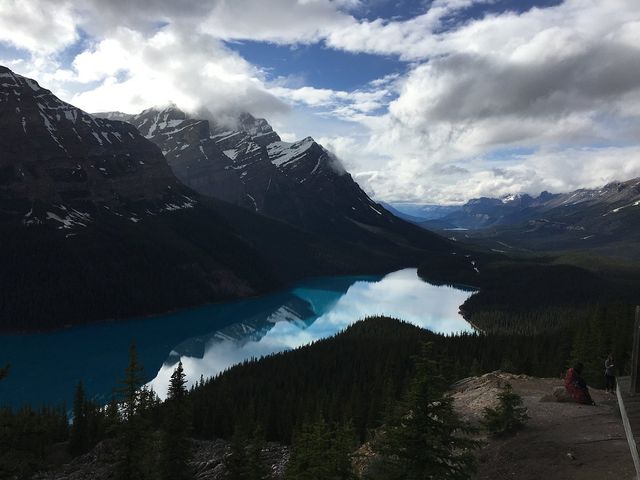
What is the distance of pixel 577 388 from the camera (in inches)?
1373

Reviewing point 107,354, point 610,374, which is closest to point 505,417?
point 610,374

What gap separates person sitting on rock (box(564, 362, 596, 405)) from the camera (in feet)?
113

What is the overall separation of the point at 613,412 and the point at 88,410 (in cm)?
7411

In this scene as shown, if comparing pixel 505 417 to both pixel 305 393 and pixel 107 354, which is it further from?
pixel 107 354

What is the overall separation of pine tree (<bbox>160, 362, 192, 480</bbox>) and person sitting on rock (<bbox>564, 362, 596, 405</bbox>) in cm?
2904

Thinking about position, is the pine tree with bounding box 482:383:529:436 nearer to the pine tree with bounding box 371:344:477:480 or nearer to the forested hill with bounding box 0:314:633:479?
the forested hill with bounding box 0:314:633:479

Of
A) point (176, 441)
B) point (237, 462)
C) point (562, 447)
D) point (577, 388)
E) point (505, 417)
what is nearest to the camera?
point (562, 447)

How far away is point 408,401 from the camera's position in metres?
19.8

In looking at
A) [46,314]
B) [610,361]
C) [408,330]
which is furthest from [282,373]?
[46,314]

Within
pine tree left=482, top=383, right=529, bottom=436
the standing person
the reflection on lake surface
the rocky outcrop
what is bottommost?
the rocky outcrop

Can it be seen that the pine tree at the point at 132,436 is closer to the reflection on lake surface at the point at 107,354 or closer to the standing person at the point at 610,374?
the standing person at the point at 610,374

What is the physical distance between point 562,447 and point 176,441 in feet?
93.0

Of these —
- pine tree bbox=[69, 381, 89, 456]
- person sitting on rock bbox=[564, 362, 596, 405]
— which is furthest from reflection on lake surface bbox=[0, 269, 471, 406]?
person sitting on rock bbox=[564, 362, 596, 405]

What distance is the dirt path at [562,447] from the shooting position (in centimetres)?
2425
